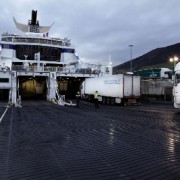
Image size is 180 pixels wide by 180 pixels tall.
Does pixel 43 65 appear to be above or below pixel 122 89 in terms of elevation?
above

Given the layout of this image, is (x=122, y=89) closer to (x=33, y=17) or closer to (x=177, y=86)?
(x=177, y=86)

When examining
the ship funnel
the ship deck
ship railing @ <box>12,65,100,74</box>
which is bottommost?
the ship deck

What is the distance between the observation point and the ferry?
1483 inches

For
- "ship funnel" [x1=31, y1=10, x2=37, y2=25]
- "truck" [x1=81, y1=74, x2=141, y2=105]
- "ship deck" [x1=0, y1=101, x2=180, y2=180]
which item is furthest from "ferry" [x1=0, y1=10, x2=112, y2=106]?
"ship deck" [x1=0, y1=101, x2=180, y2=180]

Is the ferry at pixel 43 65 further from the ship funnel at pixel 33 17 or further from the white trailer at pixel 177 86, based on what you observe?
the white trailer at pixel 177 86

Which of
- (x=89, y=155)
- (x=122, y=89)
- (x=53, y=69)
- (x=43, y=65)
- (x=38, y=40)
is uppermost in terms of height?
(x=38, y=40)

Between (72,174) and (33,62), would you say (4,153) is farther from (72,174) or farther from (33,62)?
(33,62)

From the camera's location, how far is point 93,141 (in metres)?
8.94

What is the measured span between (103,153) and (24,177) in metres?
2.45

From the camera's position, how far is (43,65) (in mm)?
42188

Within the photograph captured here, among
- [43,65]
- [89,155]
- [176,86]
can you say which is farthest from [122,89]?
[89,155]

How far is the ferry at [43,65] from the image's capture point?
3766cm

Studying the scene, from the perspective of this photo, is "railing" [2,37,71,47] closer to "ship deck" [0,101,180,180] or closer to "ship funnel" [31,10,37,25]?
"ship funnel" [31,10,37,25]

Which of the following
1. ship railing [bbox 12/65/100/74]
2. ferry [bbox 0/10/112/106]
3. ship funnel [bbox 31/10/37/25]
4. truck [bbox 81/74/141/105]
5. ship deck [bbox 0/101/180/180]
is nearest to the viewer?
ship deck [bbox 0/101/180/180]
